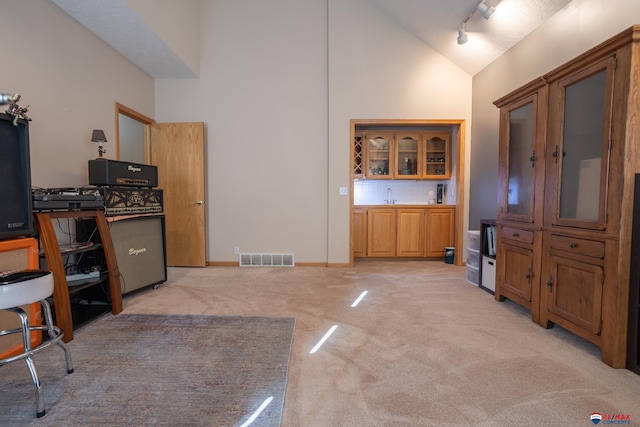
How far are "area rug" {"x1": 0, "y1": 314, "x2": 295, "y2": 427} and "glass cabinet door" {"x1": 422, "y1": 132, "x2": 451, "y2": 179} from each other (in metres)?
→ 3.47

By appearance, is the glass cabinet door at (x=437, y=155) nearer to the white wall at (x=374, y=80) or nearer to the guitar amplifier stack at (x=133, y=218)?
the white wall at (x=374, y=80)

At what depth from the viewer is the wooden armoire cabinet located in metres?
1.58

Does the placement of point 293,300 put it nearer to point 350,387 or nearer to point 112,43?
point 350,387

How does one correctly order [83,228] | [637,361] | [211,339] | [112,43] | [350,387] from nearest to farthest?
1. [350,387]
2. [637,361]
3. [211,339]
4. [83,228]
5. [112,43]

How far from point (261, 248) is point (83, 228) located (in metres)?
2.02

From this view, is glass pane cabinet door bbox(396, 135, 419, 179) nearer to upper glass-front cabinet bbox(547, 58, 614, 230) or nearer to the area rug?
upper glass-front cabinet bbox(547, 58, 614, 230)

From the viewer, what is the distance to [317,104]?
402 centimetres

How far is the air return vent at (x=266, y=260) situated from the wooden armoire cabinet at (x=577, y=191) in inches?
101

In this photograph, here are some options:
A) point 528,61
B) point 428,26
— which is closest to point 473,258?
point 528,61

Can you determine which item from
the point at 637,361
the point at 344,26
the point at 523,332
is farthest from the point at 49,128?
the point at 637,361

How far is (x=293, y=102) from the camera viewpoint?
13.1ft

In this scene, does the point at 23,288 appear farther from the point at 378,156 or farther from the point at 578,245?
the point at 378,156
